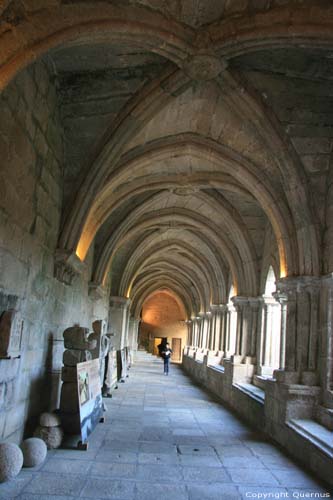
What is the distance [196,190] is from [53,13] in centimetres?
573

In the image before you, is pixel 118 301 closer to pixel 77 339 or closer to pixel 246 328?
pixel 246 328

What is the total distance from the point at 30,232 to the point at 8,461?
2.22 metres

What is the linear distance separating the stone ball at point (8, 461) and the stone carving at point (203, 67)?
4057mm

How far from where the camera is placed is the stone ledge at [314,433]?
4.38m

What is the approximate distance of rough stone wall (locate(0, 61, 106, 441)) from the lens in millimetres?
4020

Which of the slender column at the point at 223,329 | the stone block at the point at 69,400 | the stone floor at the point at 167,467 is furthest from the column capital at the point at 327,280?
the slender column at the point at 223,329

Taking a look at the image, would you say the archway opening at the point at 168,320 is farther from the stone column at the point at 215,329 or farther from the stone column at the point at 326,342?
the stone column at the point at 326,342

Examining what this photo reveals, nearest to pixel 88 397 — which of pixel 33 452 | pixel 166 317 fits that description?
pixel 33 452

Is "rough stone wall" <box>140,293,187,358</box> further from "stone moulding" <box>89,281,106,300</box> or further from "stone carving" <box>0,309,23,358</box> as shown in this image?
"stone carving" <box>0,309,23,358</box>

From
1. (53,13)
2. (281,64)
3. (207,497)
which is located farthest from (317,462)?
(53,13)

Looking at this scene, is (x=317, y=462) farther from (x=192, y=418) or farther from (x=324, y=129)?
(x=324, y=129)

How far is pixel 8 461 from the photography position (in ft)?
12.1

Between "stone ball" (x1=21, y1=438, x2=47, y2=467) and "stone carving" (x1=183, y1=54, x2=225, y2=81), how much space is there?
4100 millimetres

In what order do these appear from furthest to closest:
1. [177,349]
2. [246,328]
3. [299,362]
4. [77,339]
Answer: [177,349] → [246,328] → [299,362] → [77,339]
